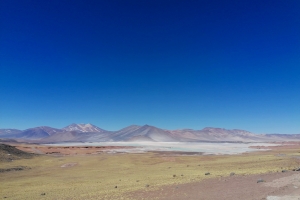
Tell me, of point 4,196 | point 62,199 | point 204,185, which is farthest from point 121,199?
point 4,196

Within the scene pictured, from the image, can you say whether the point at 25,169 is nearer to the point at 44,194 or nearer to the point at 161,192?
the point at 44,194

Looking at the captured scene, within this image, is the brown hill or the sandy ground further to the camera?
the brown hill

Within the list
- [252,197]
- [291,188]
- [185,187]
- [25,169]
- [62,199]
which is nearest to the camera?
[252,197]

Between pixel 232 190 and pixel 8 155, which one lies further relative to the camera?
pixel 8 155

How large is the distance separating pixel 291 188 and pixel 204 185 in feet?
23.7

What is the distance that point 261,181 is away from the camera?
22422mm

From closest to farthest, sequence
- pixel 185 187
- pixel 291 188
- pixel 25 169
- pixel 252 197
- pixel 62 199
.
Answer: pixel 252 197 → pixel 291 188 → pixel 62 199 → pixel 185 187 → pixel 25 169

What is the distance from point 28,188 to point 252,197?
23201 mm

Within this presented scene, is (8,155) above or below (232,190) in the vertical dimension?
below

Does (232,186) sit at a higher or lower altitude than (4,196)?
higher

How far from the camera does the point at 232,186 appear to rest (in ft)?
70.7

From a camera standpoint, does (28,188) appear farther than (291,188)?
Yes

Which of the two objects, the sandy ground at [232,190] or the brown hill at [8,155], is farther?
the brown hill at [8,155]

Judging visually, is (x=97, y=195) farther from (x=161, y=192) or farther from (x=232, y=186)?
(x=232, y=186)
